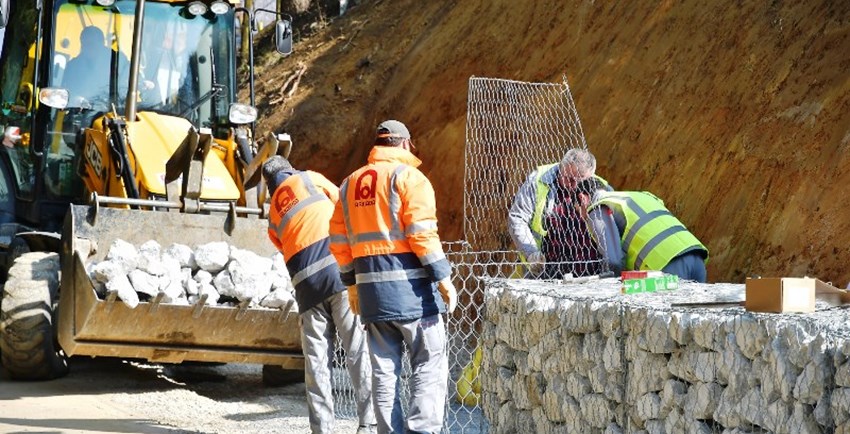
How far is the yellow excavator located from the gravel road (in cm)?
31

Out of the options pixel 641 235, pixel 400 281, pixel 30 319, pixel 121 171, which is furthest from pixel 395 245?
pixel 121 171

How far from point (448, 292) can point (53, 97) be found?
4975mm

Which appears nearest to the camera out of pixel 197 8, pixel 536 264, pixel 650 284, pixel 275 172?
pixel 650 284

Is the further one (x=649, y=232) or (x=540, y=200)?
(x=540, y=200)

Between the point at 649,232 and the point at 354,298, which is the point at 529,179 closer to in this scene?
the point at 649,232

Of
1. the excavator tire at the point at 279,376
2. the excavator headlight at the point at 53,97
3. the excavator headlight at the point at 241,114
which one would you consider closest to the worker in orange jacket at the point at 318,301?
the excavator tire at the point at 279,376

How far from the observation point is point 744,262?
9148 millimetres

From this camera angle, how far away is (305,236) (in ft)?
24.6

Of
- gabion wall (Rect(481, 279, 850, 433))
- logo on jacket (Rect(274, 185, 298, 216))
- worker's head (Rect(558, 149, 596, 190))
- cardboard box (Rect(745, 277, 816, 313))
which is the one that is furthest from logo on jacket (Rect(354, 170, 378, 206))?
cardboard box (Rect(745, 277, 816, 313))

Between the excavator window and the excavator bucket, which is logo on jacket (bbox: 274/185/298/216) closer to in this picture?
the excavator bucket

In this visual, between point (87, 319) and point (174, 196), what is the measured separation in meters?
Result: 1.53

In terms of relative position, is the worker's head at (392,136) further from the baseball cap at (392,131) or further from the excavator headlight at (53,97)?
the excavator headlight at (53,97)

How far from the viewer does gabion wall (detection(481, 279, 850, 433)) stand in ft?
12.9

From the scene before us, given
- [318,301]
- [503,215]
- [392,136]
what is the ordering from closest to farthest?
1. [392,136]
2. [318,301]
3. [503,215]
